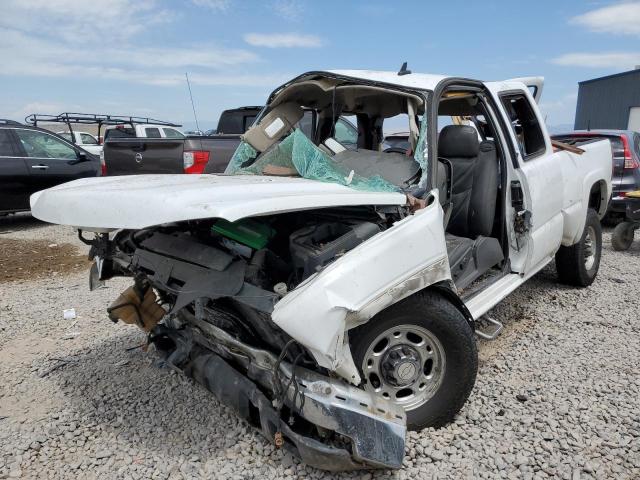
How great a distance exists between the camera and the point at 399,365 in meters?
2.53

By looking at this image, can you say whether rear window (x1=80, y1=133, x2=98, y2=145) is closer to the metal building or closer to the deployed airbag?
the deployed airbag

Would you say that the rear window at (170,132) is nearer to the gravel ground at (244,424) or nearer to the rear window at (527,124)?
the gravel ground at (244,424)

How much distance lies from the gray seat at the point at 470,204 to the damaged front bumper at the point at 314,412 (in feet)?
4.49

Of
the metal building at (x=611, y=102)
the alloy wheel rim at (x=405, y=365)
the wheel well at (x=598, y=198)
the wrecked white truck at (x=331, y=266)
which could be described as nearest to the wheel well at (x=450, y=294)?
the wrecked white truck at (x=331, y=266)

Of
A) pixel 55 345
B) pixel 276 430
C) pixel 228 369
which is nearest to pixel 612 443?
pixel 276 430

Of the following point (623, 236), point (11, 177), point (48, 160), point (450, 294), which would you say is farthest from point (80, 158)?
point (623, 236)

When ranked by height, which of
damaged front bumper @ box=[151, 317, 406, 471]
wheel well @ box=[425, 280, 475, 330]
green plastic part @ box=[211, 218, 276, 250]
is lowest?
damaged front bumper @ box=[151, 317, 406, 471]

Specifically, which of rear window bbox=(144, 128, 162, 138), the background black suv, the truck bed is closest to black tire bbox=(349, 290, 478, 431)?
the truck bed

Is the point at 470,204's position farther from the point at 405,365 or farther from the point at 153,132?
the point at 153,132

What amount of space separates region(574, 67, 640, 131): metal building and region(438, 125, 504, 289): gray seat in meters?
22.6

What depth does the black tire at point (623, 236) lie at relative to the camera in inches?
266

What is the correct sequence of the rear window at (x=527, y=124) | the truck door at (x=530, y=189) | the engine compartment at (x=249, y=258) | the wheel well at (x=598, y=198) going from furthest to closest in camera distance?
the wheel well at (x=598, y=198) < the rear window at (x=527, y=124) < the truck door at (x=530, y=189) < the engine compartment at (x=249, y=258)

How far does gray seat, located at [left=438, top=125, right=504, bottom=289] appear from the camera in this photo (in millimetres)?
3307

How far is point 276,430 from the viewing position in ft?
7.53
